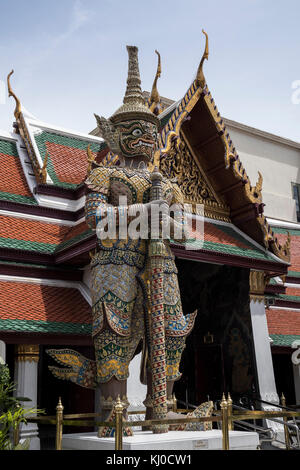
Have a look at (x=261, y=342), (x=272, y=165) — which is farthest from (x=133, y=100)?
(x=272, y=165)

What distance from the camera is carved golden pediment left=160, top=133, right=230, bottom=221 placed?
8.71 metres

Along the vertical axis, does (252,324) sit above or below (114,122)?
below

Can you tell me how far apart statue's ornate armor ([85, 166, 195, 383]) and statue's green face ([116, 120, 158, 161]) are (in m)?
0.29

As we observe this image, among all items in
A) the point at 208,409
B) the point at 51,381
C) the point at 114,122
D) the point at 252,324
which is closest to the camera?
the point at 208,409

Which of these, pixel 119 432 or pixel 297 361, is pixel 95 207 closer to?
pixel 119 432

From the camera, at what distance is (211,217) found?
909 cm

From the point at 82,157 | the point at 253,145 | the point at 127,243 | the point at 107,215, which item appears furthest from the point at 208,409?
the point at 253,145

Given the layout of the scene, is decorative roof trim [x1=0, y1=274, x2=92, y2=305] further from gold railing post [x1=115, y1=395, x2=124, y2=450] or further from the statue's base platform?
gold railing post [x1=115, y1=395, x2=124, y2=450]

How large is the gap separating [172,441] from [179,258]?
4605mm

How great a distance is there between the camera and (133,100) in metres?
6.59

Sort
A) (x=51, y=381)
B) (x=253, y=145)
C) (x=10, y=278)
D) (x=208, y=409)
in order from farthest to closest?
(x=253, y=145)
(x=51, y=381)
(x=10, y=278)
(x=208, y=409)

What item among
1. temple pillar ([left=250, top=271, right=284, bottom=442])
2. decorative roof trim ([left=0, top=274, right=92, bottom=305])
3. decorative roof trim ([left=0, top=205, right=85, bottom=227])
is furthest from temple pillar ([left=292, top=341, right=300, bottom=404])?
decorative roof trim ([left=0, top=205, right=85, bottom=227])
